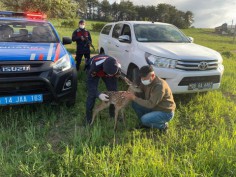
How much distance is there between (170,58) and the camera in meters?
4.40

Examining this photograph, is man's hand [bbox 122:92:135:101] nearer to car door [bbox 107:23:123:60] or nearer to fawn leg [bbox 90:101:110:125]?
fawn leg [bbox 90:101:110:125]

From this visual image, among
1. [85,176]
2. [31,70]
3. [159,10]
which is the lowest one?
[85,176]

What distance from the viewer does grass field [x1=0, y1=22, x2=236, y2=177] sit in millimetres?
2660

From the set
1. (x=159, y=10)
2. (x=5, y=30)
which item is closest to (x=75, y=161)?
(x=5, y=30)

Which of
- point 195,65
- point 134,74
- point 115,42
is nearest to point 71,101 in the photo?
point 134,74

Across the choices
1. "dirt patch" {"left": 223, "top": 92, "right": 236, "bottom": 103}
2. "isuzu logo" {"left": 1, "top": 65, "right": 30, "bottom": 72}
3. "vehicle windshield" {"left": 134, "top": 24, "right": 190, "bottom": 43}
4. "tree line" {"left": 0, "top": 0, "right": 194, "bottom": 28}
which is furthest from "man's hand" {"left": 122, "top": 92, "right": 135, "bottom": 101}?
"tree line" {"left": 0, "top": 0, "right": 194, "bottom": 28}

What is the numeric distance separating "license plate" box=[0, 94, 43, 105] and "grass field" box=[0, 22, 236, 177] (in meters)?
0.34

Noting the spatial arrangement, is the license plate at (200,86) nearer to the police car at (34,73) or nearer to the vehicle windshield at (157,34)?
the vehicle windshield at (157,34)

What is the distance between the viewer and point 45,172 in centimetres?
257

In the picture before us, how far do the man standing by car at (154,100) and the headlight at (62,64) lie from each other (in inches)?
45.6

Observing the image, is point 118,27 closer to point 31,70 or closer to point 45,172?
point 31,70

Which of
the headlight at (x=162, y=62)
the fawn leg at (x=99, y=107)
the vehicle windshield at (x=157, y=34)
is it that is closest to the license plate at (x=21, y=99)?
the fawn leg at (x=99, y=107)

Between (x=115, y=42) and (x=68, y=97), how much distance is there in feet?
9.16

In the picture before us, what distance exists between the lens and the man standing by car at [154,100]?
3.32 m
